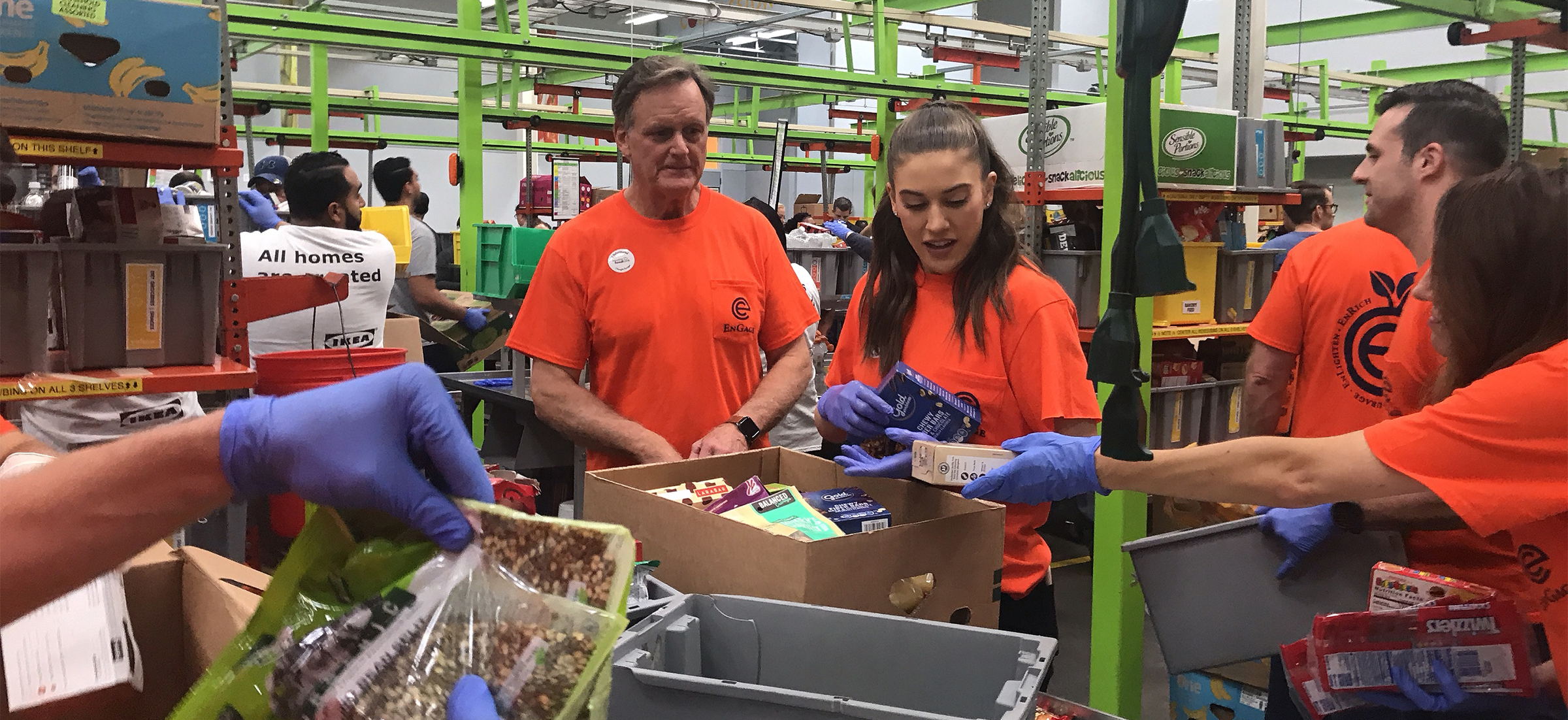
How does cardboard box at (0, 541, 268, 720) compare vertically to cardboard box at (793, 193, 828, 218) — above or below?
below

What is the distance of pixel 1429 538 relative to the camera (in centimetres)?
177

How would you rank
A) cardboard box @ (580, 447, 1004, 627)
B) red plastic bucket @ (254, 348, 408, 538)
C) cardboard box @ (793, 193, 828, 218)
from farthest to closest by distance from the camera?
1. cardboard box @ (793, 193, 828, 218)
2. red plastic bucket @ (254, 348, 408, 538)
3. cardboard box @ (580, 447, 1004, 627)

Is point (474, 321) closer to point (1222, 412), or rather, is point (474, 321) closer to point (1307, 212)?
point (1222, 412)

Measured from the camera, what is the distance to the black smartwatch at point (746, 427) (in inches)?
93.6

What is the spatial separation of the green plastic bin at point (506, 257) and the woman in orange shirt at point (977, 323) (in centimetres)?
307

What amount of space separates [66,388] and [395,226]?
10.2ft

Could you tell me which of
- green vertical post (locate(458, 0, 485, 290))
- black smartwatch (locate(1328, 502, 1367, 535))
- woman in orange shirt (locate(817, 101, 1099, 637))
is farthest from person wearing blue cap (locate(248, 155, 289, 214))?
black smartwatch (locate(1328, 502, 1367, 535))

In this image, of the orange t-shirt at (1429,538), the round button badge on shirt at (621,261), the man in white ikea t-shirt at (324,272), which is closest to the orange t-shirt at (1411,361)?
the orange t-shirt at (1429,538)

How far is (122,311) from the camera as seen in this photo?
2.72 meters

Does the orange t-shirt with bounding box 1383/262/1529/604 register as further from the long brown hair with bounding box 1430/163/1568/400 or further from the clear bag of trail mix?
the clear bag of trail mix

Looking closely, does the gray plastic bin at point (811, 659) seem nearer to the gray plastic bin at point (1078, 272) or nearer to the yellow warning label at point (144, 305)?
the yellow warning label at point (144, 305)

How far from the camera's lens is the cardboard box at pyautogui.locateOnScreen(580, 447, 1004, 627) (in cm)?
143

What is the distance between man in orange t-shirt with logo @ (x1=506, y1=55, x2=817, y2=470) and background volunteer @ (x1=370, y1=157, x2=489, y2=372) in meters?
3.30

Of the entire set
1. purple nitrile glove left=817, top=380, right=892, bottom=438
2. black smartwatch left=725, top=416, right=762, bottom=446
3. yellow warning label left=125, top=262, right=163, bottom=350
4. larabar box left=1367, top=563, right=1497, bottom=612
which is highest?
yellow warning label left=125, top=262, right=163, bottom=350
